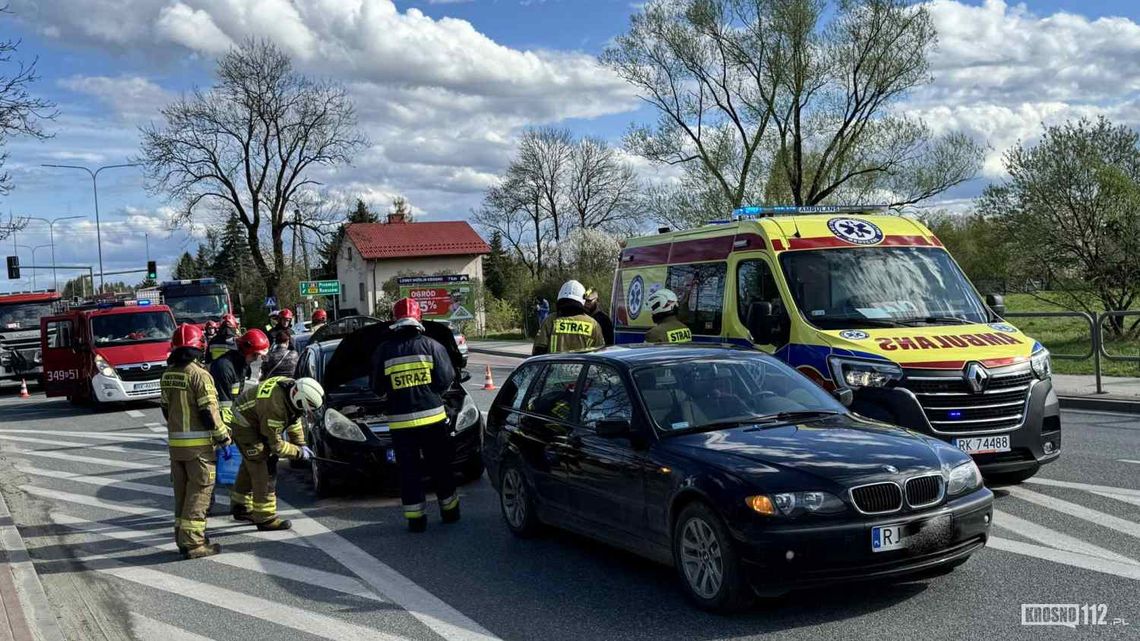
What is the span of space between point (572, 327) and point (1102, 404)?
28.0ft

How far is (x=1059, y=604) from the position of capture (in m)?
5.44

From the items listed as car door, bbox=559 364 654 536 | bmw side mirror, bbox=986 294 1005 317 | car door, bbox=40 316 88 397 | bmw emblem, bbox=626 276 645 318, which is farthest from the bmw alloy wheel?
car door, bbox=40 316 88 397

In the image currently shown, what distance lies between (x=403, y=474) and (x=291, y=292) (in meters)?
49.2

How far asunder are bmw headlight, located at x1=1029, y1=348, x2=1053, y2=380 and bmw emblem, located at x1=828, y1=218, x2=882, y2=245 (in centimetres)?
184

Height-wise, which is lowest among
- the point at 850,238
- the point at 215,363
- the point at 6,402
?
the point at 6,402

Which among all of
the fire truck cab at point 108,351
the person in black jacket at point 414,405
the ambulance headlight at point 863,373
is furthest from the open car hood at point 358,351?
the fire truck cab at point 108,351

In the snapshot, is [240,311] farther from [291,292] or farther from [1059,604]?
[1059,604]

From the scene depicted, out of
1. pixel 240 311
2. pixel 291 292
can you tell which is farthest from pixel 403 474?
pixel 291 292

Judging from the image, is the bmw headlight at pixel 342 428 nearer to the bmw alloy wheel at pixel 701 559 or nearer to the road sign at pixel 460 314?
the bmw alloy wheel at pixel 701 559

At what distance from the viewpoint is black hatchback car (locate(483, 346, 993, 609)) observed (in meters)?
5.25

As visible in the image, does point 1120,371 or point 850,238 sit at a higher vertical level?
point 850,238

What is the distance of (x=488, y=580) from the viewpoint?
6668 mm

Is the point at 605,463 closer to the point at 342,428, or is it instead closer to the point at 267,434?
the point at 267,434

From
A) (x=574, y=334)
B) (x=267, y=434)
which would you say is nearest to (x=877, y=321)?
(x=574, y=334)
